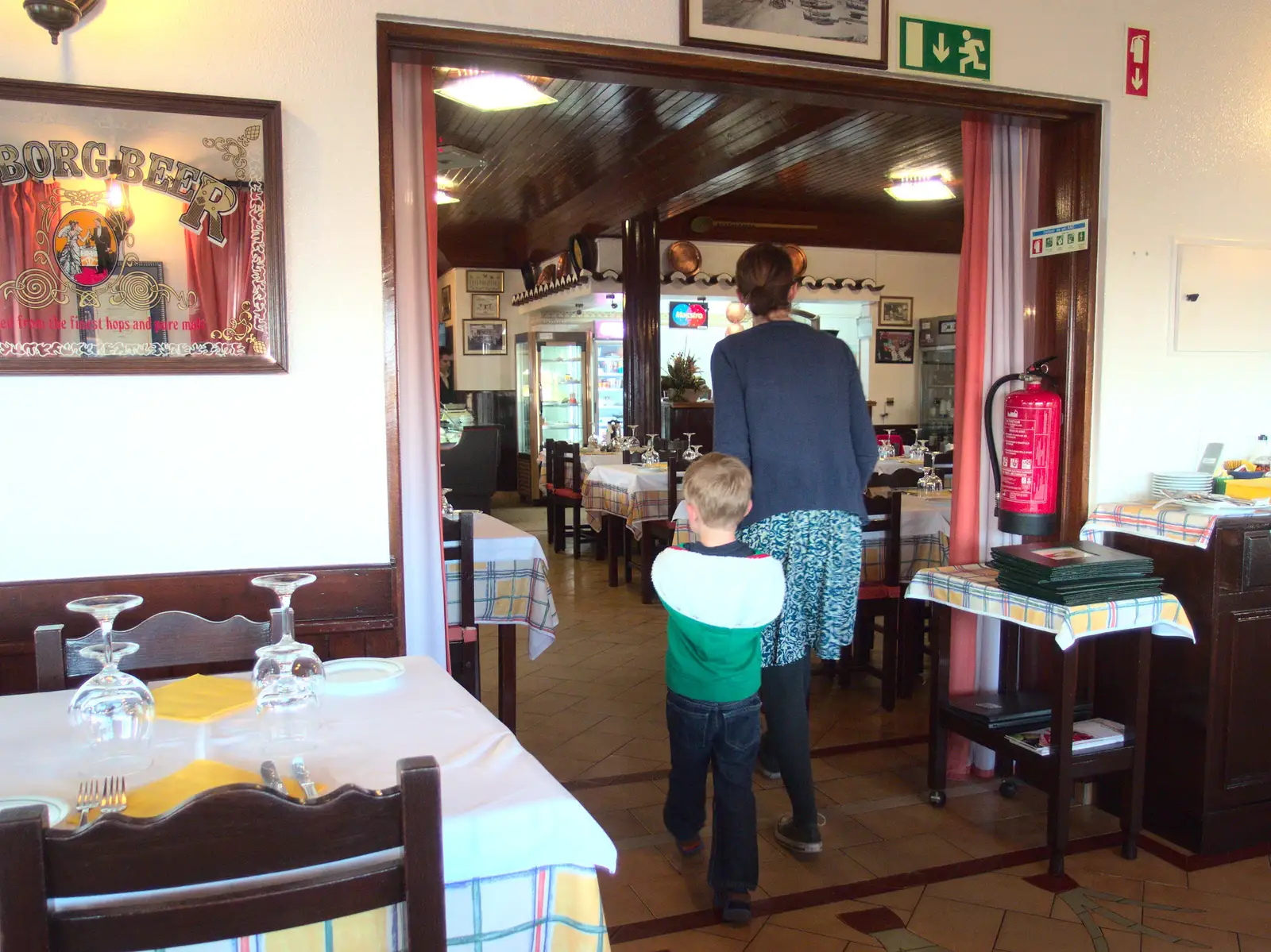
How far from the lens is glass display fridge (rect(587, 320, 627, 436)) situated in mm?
11711

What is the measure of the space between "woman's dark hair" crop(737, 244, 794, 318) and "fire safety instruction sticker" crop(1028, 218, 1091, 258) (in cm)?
100

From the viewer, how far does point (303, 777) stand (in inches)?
56.4

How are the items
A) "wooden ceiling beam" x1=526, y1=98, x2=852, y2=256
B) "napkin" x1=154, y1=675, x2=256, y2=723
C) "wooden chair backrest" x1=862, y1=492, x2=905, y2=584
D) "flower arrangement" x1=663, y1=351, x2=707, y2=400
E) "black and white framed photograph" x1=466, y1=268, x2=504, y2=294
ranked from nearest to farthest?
"napkin" x1=154, y1=675, x2=256, y2=723, "wooden chair backrest" x1=862, y1=492, x2=905, y2=584, "wooden ceiling beam" x1=526, y1=98, x2=852, y2=256, "flower arrangement" x1=663, y1=351, x2=707, y2=400, "black and white framed photograph" x1=466, y1=268, x2=504, y2=294

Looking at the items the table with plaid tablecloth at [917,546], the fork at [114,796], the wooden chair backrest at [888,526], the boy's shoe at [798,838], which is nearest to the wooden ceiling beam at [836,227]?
the table with plaid tablecloth at [917,546]

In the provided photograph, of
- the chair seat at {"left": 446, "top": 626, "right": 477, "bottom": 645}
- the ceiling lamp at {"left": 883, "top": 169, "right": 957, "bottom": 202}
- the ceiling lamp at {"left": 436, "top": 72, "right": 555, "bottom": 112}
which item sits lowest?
the chair seat at {"left": 446, "top": 626, "right": 477, "bottom": 645}

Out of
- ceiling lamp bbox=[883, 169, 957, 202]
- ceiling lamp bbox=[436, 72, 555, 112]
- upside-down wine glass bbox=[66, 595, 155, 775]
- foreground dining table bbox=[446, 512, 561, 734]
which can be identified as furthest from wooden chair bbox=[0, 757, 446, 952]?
ceiling lamp bbox=[883, 169, 957, 202]

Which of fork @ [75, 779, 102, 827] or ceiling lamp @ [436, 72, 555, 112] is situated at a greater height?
ceiling lamp @ [436, 72, 555, 112]

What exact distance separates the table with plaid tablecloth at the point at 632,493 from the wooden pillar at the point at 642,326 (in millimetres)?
1968

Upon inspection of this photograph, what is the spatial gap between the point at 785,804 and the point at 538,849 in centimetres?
231

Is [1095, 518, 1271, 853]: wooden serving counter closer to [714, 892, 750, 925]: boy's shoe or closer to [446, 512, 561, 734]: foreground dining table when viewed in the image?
[714, 892, 750, 925]: boy's shoe

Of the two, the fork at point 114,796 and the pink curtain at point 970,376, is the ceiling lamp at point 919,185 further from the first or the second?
the fork at point 114,796

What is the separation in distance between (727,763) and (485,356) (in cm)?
1020

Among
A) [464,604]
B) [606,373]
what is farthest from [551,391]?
[464,604]

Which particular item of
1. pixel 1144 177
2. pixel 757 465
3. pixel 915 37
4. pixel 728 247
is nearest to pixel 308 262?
pixel 757 465
